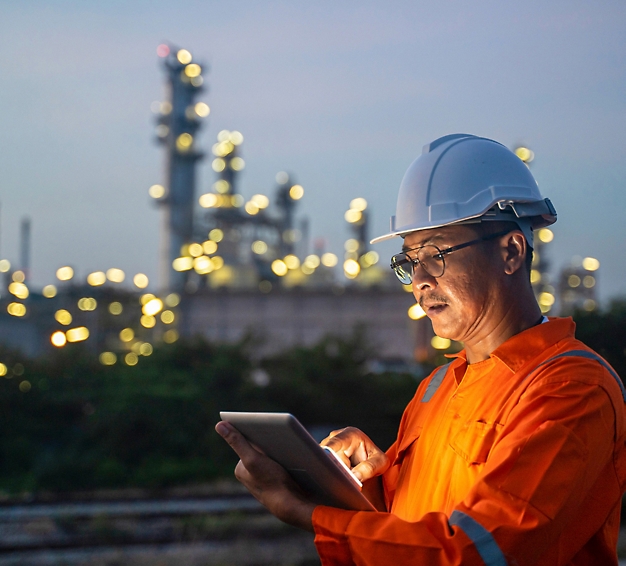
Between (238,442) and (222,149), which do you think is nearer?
(238,442)

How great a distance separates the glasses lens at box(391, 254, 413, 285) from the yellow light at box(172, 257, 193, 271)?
25539mm

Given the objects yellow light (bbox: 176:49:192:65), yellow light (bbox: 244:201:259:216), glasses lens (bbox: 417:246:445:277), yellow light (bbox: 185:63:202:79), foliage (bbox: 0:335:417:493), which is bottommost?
foliage (bbox: 0:335:417:493)

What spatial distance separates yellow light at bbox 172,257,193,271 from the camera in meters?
27.5

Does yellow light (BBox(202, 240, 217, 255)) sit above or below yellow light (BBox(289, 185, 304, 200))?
below

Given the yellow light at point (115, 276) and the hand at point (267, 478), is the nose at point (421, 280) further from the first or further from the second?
the yellow light at point (115, 276)

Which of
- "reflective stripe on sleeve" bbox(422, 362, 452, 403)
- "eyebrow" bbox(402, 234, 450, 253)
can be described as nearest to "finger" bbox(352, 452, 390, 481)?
"reflective stripe on sleeve" bbox(422, 362, 452, 403)

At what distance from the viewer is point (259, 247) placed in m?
33.5

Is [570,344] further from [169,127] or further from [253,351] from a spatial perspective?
[169,127]

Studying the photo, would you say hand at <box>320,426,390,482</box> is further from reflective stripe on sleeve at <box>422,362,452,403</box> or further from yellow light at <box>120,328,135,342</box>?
yellow light at <box>120,328,135,342</box>

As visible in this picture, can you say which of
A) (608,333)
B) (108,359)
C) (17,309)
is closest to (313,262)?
(17,309)

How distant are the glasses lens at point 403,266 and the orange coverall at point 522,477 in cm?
47

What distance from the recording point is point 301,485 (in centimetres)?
210

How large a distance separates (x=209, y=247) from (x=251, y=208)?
4900mm

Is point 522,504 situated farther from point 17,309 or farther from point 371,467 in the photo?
point 17,309
